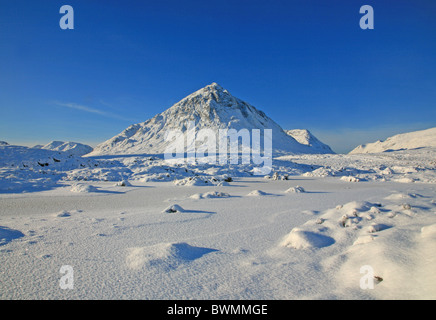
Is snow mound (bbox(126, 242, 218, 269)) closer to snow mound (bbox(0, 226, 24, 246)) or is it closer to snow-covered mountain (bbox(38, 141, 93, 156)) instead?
snow mound (bbox(0, 226, 24, 246))

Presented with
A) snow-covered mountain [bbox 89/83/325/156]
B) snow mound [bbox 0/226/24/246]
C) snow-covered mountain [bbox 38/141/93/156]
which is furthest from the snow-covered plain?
snow-covered mountain [bbox 38/141/93/156]

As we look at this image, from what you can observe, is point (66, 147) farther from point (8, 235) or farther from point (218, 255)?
point (218, 255)

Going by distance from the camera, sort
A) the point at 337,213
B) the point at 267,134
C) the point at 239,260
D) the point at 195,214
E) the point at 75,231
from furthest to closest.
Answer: the point at 267,134 < the point at 195,214 < the point at 337,213 < the point at 75,231 < the point at 239,260

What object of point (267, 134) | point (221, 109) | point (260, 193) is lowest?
point (260, 193)

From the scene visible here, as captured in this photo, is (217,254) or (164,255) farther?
(217,254)

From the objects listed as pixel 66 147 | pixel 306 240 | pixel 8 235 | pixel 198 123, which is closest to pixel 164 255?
pixel 306 240
